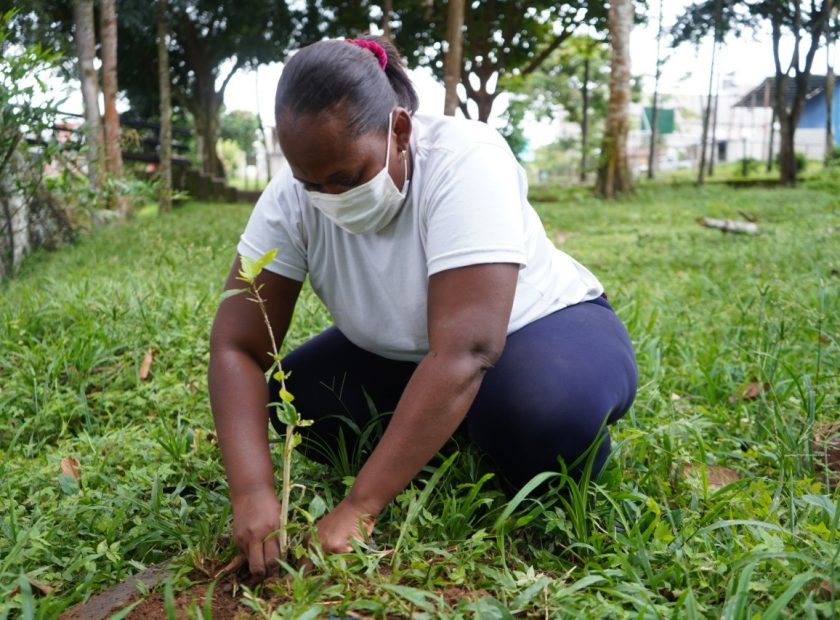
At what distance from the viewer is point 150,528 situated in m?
2.01

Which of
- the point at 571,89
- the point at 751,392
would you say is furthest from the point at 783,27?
the point at 751,392

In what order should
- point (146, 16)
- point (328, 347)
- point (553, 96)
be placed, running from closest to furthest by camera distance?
point (328, 347) → point (146, 16) → point (553, 96)

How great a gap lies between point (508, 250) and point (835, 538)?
0.86m

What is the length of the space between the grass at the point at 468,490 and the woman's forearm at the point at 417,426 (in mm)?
119

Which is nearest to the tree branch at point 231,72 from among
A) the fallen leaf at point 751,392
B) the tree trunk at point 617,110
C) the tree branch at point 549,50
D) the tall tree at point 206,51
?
the tall tree at point 206,51

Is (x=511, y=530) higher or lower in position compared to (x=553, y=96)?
lower

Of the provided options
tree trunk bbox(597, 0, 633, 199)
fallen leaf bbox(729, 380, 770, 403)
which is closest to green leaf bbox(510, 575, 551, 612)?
fallen leaf bbox(729, 380, 770, 403)

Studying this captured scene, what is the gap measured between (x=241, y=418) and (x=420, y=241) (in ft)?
1.76

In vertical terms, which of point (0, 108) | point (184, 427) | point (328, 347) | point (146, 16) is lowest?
point (184, 427)

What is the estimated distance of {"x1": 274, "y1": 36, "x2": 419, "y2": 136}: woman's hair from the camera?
Answer: 1.69 metres

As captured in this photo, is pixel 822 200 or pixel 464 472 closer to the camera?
pixel 464 472

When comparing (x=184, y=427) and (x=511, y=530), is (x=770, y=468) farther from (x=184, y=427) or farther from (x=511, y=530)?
(x=184, y=427)

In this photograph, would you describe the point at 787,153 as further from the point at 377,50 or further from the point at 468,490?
the point at 377,50

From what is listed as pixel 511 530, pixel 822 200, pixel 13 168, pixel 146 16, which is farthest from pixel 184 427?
pixel 146 16
